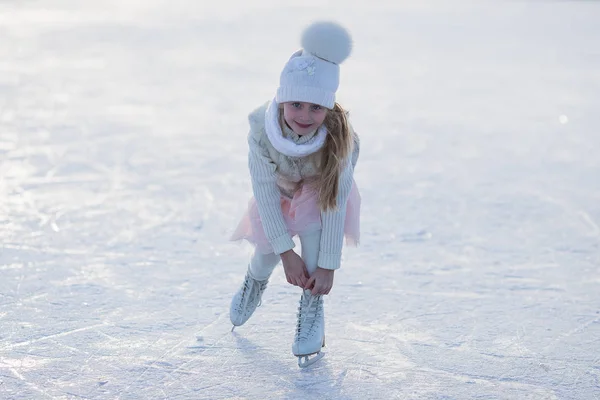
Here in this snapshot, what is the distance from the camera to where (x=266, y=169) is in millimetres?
2732

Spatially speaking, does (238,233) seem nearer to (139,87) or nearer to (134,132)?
(134,132)

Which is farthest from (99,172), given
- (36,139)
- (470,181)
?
(470,181)

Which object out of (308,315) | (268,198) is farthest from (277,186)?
(308,315)

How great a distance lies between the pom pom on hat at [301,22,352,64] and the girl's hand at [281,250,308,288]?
630 mm

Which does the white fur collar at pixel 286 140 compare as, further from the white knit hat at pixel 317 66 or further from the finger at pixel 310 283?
the finger at pixel 310 283

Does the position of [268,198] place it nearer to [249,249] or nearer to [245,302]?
[245,302]

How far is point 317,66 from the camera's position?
259cm

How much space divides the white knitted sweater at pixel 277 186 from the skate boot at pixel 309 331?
0.56ft

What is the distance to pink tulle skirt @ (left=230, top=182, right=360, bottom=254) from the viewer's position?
9.16ft

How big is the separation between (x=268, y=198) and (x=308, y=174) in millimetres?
147

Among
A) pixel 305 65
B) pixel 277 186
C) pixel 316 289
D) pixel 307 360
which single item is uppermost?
pixel 305 65

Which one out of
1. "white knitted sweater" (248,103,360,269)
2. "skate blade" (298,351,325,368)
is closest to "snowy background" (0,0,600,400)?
"skate blade" (298,351,325,368)

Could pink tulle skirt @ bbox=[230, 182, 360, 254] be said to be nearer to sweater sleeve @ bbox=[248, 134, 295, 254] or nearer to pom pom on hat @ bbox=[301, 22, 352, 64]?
sweater sleeve @ bbox=[248, 134, 295, 254]

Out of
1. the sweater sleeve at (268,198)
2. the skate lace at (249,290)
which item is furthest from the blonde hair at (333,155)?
the skate lace at (249,290)
